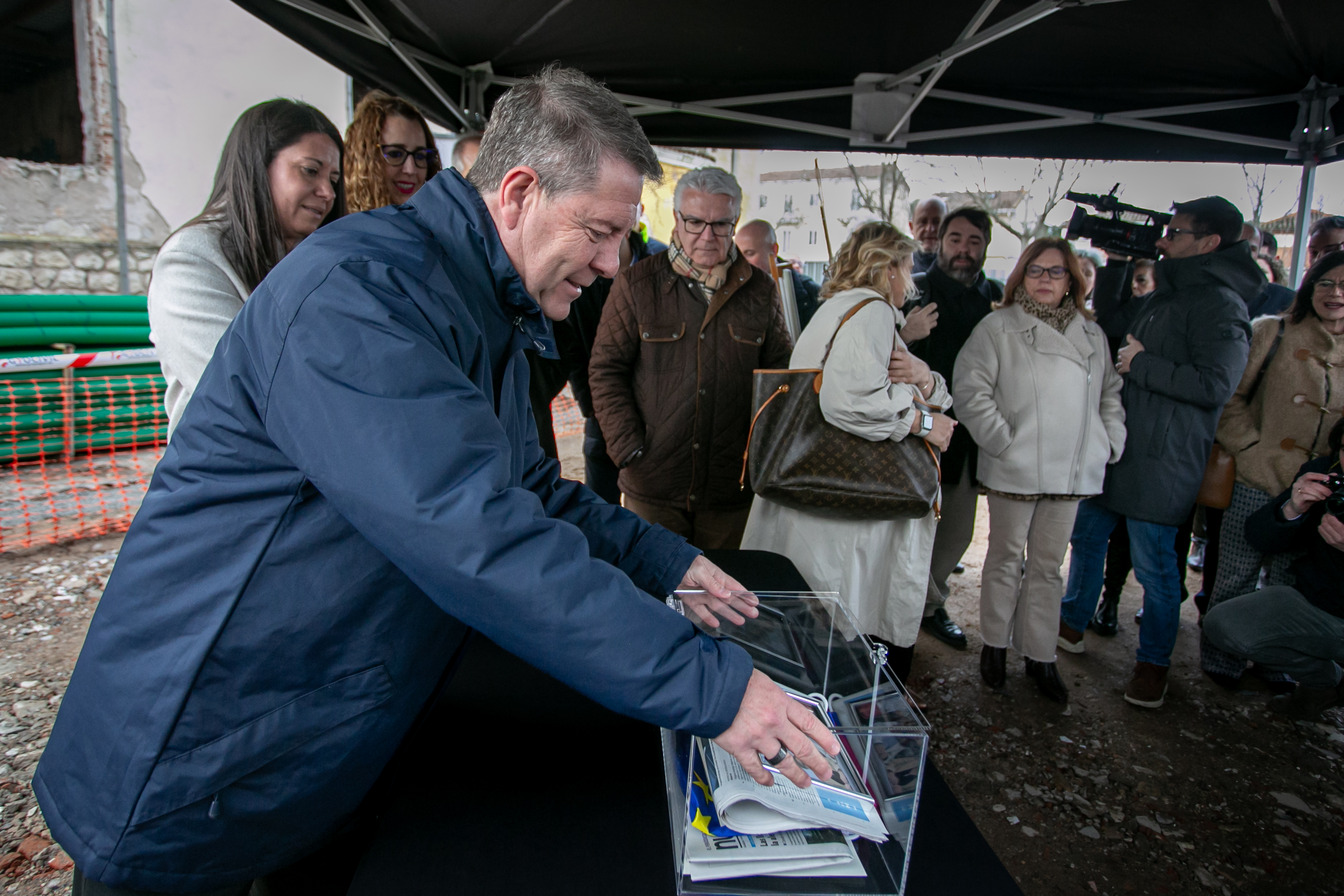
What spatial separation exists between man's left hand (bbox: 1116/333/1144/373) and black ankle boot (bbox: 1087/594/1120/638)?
124 cm

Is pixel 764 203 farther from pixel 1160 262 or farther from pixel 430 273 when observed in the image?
pixel 430 273

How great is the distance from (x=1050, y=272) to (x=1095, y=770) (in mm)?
1811

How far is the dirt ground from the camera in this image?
2053mm

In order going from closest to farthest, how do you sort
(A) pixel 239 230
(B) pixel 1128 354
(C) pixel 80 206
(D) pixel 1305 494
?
(A) pixel 239 230
(D) pixel 1305 494
(B) pixel 1128 354
(C) pixel 80 206

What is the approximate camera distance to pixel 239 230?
1.56 metres

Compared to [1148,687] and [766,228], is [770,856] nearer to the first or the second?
[1148,687]

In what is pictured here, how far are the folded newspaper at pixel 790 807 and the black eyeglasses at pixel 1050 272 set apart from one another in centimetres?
251

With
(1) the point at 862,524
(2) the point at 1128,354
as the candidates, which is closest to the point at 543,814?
(1) the point at 862,524

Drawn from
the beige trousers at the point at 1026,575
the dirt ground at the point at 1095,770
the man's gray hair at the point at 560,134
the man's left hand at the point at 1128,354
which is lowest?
the dirt ground at the point at 1095,770

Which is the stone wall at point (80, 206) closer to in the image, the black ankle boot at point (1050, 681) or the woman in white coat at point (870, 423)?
the woman in white coat at point (870, 423)

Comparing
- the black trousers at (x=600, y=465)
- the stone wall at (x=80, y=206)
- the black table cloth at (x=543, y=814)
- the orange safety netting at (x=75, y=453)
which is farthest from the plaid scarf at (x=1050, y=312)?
the stone wall at (x=80, y=206)

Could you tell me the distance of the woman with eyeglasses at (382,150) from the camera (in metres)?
2.17

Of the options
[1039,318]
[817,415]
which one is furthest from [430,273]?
[1039,318]

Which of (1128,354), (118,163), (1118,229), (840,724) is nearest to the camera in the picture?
(840,724)
